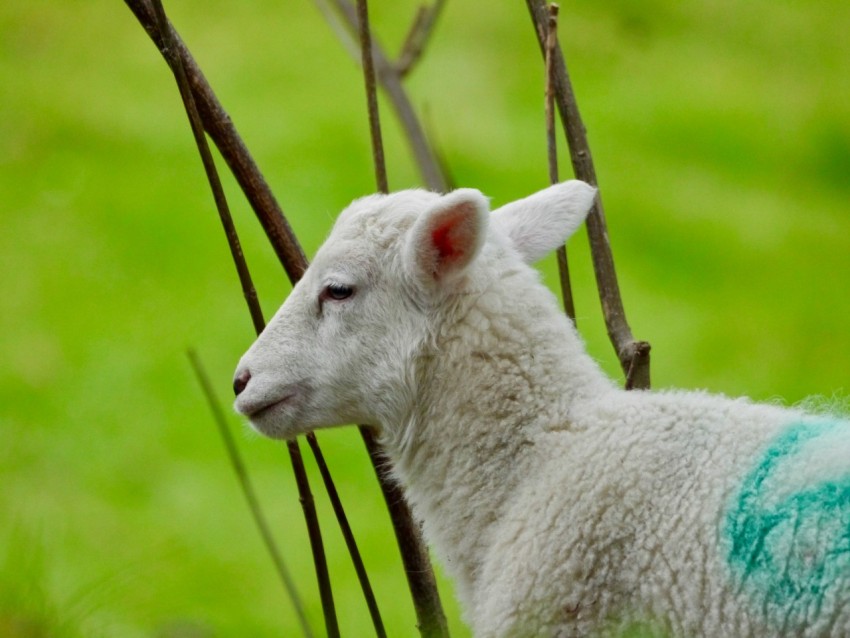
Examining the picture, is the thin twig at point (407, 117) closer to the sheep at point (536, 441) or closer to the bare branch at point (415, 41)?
the bare branch at point (415, 41)

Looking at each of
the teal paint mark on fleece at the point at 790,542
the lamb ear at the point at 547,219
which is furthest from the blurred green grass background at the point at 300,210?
the teal paint mark on fleece at the point at 790,542

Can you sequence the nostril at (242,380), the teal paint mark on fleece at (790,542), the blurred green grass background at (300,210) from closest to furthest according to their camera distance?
the teal paint mark on fleece at (790,542), the nostril at (242,380), the blurred green grass background at (300,210)

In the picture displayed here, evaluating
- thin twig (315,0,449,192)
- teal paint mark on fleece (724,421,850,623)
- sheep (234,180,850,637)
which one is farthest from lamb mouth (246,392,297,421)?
thin twig (315,0,449,192)

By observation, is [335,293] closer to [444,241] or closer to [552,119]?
[444,241]

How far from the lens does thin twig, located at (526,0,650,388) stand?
5.33 feet

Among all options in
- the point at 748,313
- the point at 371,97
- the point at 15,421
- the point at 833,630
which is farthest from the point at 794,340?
the point at 833,630

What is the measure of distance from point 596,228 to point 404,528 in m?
0.51

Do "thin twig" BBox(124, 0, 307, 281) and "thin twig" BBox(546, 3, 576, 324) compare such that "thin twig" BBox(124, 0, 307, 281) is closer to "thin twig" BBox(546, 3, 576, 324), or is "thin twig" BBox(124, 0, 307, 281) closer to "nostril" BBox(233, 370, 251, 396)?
"nostril" BBox(233, 370, 251, 396)

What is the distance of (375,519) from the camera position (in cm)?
397

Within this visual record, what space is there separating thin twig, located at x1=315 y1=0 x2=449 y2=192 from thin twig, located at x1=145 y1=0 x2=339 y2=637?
916 mm

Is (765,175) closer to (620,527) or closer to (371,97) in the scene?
(371,97)

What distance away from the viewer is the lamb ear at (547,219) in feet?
5.29

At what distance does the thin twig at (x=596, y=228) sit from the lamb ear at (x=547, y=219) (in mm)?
56

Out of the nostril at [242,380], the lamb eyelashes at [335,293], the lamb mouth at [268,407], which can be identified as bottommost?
the lamb mouth at [268,407]
